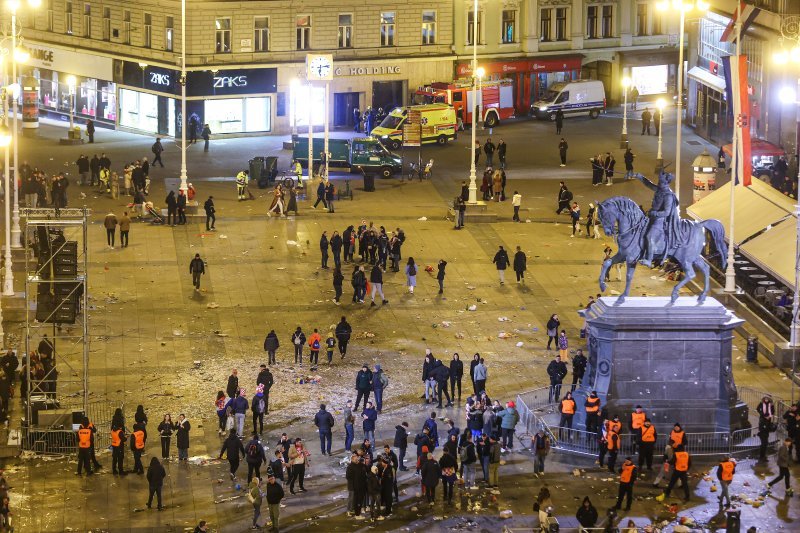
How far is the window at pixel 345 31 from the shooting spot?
83.2m

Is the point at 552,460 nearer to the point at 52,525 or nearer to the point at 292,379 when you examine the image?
the point at 292,379

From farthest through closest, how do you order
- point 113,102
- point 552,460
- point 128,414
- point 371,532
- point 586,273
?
point 113,102 → point 586,273 → point 128,414 → point 552,460 → point 371,532

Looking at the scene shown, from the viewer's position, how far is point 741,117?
54.0m

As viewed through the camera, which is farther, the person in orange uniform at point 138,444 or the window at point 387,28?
the window at point 387,28

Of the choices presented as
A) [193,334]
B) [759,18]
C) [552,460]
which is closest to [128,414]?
[193,334]

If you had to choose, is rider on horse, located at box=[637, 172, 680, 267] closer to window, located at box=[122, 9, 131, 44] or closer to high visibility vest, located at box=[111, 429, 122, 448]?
high visibility vest, located at box=[111, 429, 122, 448]

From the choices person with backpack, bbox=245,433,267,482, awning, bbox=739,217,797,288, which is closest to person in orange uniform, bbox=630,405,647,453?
person with backpack, bbox=245,433,267,482

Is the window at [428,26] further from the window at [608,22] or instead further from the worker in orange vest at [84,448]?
the worker in orange vest at [84,448]

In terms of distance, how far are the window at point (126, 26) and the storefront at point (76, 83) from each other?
1.45m

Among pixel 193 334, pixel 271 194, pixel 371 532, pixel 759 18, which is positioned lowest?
pixel 371 532

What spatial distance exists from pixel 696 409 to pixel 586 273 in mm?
16118

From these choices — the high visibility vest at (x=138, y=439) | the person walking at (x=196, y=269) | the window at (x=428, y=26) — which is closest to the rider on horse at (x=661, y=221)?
the high visibility vest at (x=138, y=439)

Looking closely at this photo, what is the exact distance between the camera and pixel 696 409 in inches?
1594

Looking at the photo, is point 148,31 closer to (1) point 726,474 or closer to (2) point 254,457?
(2) point 254,457
